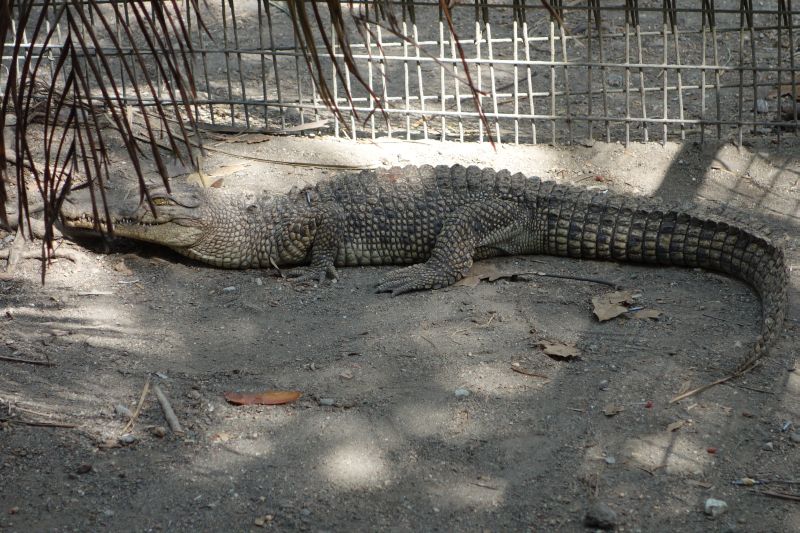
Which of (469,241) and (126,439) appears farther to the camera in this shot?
(469,241)

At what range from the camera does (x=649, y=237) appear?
550 centimetres

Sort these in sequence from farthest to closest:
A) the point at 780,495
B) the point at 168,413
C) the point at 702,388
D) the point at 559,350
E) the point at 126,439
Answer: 1. the point at 559,350
2. the point at 702,388
3. the point at 168,413
4. the point at 126,439
5. the point at 780,495

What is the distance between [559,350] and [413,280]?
1325 mm

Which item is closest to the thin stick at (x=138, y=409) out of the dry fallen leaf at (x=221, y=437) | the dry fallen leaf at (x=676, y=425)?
the dry fallen leaf at (x=221, y=437)

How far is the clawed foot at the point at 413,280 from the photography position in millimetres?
5387

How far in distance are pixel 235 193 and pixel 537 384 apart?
9.80 feet

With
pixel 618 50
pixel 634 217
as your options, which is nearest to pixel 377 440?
pixel 634 217

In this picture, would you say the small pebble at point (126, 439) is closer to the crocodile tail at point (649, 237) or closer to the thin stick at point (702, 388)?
the thin stick at point (702, 388)

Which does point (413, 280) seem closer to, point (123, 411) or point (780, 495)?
point (123, 411)

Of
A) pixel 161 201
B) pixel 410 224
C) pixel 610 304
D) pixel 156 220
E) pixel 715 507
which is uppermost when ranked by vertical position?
pixel 161 201

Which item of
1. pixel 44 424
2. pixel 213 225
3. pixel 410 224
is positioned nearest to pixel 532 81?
pixel 410 224

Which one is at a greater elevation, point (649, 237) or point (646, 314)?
point (649, 237)

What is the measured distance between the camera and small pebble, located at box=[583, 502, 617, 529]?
3105 millimetres

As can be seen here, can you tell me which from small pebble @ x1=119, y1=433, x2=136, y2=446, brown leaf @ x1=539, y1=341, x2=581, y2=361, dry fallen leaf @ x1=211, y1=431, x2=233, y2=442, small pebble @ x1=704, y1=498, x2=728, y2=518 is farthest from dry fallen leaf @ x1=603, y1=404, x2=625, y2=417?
small pebble @ x1=119, y1=433, x2=136, y2=446
